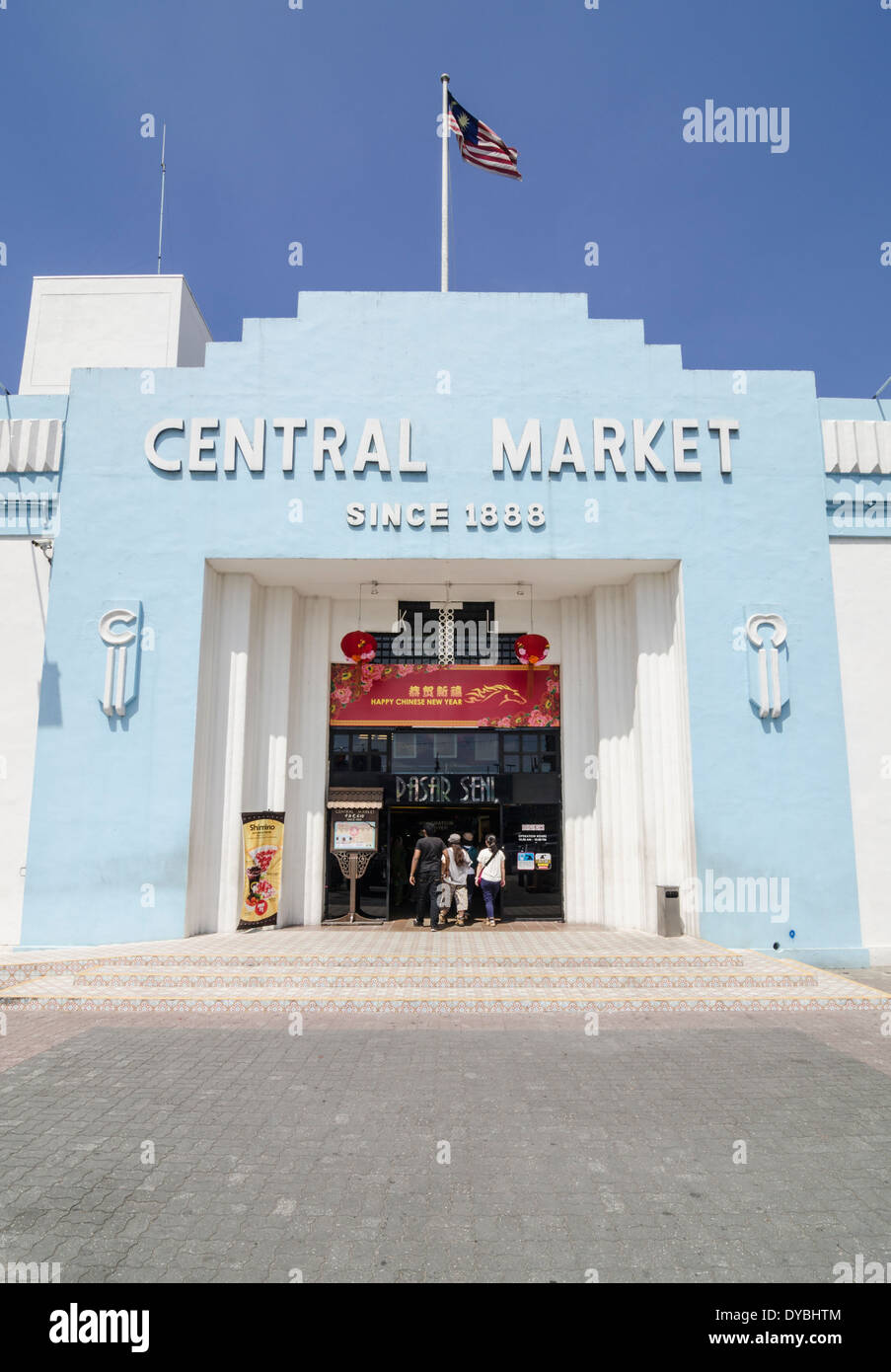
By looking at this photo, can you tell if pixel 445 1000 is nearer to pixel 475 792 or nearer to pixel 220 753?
pixel 475 792

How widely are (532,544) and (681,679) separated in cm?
325

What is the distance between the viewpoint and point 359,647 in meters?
13.4

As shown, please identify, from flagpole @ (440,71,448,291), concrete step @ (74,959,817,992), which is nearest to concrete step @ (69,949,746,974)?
concrete step @ (74,959,817,992)

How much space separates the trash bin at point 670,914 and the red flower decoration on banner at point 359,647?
20.7 ft

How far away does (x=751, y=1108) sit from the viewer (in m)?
5.79

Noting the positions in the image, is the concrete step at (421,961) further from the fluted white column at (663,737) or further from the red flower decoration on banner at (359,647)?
the red flower decoration on banner at (359,647)

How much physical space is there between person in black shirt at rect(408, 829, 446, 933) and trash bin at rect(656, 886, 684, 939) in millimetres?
3726

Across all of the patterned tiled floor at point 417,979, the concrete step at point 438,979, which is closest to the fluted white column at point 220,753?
the patterned tiled floor at point 417,979

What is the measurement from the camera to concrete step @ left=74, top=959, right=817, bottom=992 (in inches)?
359

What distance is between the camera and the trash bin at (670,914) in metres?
11.6

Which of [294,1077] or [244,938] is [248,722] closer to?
[244,938]

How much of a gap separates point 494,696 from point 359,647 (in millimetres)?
2679

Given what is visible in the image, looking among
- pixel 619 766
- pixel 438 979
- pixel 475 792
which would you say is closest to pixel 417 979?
pixel 438 979

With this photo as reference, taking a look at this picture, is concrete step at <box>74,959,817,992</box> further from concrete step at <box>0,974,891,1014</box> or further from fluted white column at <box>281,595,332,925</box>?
fluted white column at <box>281,595,332,925</box>
